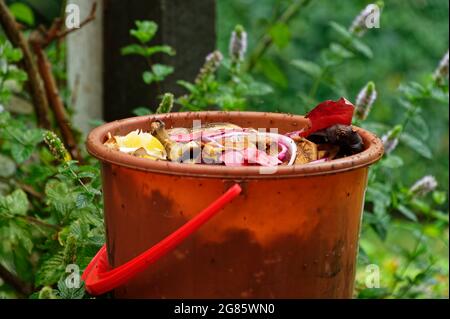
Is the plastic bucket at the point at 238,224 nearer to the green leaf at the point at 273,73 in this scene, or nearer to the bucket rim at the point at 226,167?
the bucket rim at the point at 226,167

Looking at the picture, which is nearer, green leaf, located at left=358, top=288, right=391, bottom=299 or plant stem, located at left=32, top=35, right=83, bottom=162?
green leaf, located at left=358, top=288, right=391, bottom=299

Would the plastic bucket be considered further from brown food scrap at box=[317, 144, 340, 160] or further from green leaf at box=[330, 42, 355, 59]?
green leaf at box=[330, 42, 355, 59]

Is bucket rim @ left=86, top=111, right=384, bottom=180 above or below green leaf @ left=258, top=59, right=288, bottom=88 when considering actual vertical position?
above

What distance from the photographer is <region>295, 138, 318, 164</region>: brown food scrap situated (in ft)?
4.47

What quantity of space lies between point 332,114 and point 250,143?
199 millimetres

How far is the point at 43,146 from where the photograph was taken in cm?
239

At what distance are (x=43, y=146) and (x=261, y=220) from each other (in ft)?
4.43

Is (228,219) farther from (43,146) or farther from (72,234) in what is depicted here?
(43,146)

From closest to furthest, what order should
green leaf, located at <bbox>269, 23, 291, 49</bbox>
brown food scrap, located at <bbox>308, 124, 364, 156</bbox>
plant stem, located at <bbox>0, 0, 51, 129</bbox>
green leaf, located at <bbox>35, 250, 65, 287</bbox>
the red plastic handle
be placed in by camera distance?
the red plastic handle < brown food scrap, located at <bbox>308, 124, 364, 156</bbox> < green leaf, located at <bbox>35, 250, 65, 287</bbox> < plant stem, located at <bbox>0, 0, 51, 129</bbox> < green leaf, located at <bbox>269, 23, 291, 49</bbox>

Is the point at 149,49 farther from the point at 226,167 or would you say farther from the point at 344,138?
the point at 226,167

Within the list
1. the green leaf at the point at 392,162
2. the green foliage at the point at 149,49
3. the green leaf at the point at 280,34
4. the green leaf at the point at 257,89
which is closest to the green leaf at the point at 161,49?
the green foliage at the point at 149,49

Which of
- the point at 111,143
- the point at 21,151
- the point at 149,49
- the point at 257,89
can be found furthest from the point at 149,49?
the point at 111,143

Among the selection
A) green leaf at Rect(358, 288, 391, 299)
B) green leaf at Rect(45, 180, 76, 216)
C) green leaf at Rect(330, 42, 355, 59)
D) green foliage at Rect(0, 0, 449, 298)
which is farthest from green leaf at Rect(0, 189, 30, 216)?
green leaf at Rect(330, 42, 355, 59)

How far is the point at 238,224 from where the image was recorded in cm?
120
